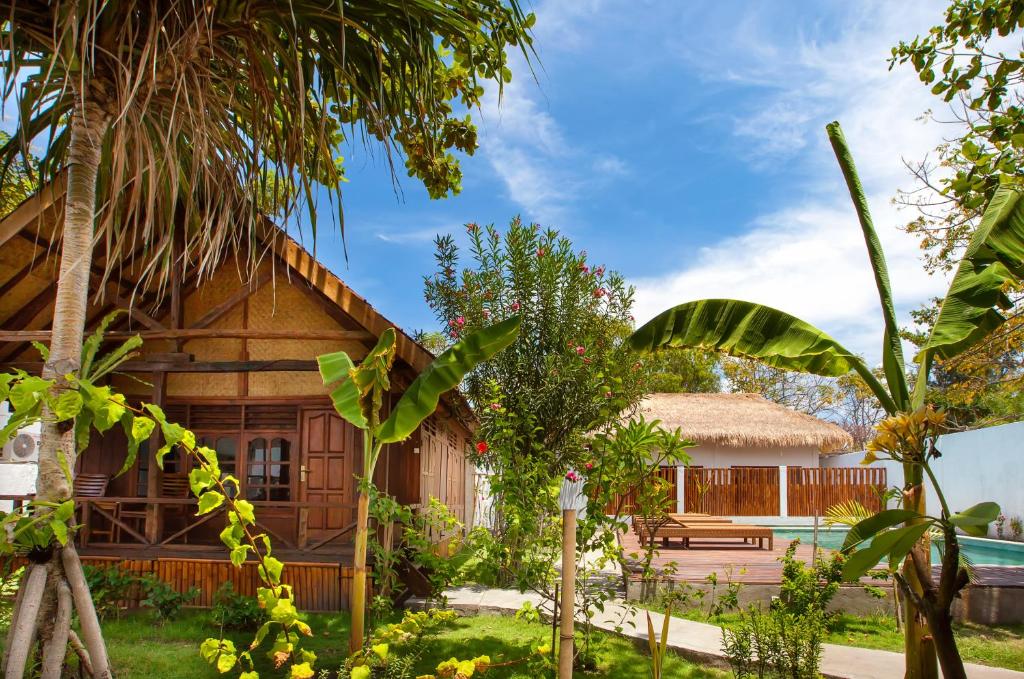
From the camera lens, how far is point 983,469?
67.4 ft

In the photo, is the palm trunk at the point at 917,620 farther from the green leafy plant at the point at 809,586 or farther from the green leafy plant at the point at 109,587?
the green leafy plant at the point at 109,587

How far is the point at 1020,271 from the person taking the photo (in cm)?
538

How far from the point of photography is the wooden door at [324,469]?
383 inches

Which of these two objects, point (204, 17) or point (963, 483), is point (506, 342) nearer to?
point (204, 17)

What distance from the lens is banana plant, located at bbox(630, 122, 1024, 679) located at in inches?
163

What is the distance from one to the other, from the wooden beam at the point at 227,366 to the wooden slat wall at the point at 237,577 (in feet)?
7.48

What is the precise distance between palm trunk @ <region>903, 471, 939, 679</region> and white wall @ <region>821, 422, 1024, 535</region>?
1693cm

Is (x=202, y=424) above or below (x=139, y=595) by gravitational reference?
above

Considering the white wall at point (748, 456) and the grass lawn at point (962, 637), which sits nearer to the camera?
the grass lawn at point (962, 637)

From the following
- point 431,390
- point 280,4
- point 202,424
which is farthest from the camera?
point 202,424

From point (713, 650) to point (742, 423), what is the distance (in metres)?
16.8

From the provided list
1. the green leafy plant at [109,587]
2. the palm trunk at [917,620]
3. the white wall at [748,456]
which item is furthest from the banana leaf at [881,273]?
the white wall at [748,456]

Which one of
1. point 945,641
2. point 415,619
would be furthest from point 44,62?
point 945,641

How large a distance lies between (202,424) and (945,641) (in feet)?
29.9
